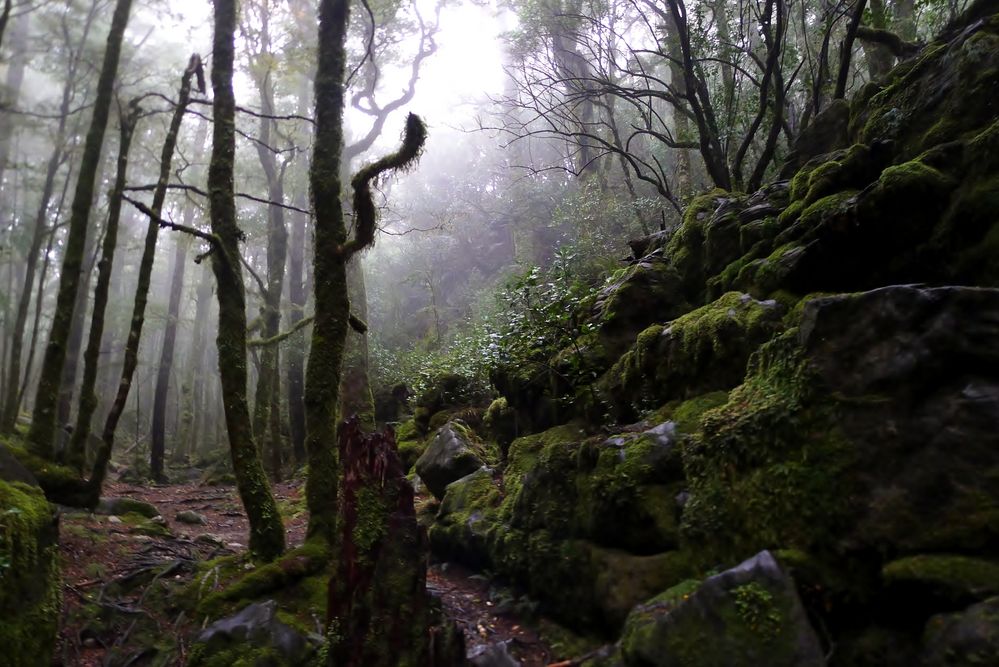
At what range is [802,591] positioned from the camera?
303cm

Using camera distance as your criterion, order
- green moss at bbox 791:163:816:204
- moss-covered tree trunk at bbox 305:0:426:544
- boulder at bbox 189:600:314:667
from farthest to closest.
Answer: green moss at bbox 791:163:816:204 → moss-covered tree trunk at bbox 305:0:426:544 → boulder at bbox 189:600:314:667

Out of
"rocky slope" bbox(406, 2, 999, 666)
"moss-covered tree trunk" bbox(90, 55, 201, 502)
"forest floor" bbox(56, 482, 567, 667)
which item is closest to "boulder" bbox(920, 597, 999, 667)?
"rocky slope" bbox(406, 2, 999, 666)

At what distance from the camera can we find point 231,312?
6117mm

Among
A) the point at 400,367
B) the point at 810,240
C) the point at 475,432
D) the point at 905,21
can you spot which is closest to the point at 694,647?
the point at 810,240

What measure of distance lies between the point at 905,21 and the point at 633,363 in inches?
361

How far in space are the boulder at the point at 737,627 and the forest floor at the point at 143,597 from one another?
1463 millimetres

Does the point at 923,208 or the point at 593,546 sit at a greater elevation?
the point at 923,208

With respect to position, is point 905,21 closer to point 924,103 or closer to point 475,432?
point 924,103

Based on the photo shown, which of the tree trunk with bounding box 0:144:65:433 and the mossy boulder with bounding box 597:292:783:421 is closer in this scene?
the mossy boulder with bounding box 597:292:783:421

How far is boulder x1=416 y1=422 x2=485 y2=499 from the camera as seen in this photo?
7.82 metres

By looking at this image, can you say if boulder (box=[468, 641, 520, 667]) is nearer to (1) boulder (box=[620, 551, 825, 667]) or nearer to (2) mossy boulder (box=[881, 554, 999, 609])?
(1) boulder (box=[620, 551, 825, 667])

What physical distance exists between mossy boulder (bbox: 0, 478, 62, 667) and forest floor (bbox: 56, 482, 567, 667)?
0.71m

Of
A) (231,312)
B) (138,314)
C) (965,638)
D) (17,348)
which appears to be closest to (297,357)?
(17,348)

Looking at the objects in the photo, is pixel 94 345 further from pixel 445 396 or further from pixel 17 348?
pixel 17 348
